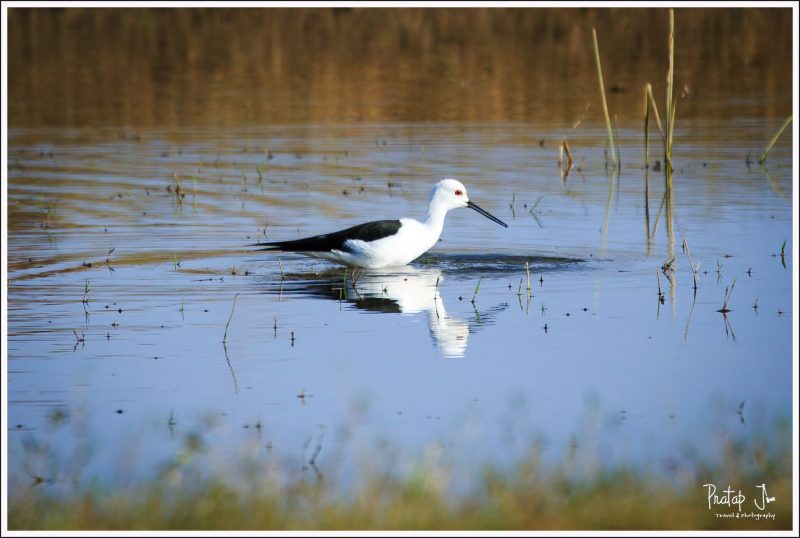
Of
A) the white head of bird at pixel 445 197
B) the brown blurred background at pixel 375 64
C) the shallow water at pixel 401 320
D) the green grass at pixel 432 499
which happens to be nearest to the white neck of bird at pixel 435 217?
the white head of bird at pixel 445 197

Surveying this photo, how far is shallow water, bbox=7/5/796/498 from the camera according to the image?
6836 millimetres

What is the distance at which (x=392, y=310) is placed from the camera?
9.97 meters

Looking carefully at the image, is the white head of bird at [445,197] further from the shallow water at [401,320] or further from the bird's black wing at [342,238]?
the bird's black wing at [342,238]

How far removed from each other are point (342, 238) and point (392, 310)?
5.95 feet

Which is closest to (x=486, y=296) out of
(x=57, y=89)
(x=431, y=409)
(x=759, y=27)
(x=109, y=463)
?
(x=431, y=409)

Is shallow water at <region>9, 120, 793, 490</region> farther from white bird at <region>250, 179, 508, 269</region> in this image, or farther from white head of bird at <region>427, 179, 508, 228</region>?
white head of bird at <region>427, 179, 508, 228</region>

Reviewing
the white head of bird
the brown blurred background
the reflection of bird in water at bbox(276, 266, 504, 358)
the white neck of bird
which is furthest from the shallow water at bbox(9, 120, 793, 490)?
the brown blurred background

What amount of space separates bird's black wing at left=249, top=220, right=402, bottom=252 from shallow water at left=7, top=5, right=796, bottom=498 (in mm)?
247

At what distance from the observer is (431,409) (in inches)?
283

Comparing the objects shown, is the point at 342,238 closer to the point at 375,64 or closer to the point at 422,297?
the point at 422,297

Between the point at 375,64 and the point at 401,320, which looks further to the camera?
the point at 375,64

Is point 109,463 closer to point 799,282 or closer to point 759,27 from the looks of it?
point 799,282

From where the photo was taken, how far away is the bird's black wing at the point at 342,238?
456 inches

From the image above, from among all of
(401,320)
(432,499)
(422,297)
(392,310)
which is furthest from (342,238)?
(432,499)
